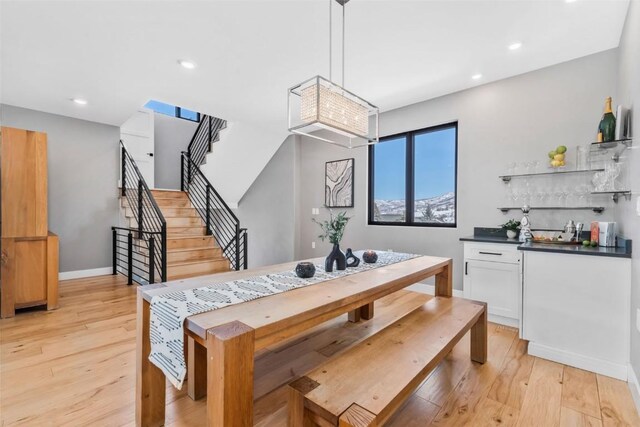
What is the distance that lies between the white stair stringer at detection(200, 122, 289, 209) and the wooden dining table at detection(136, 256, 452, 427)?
3481 mm

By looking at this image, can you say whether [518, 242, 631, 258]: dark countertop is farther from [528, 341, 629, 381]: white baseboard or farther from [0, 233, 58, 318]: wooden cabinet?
[0, 233, 58, 318]: wooden cabinet

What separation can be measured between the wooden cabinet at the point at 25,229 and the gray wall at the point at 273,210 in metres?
3.26

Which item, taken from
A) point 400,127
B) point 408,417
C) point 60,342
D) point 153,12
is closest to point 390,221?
point 400,127

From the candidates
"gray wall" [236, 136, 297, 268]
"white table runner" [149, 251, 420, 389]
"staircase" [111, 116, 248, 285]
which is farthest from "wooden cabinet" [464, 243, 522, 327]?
"gray wall" [236, 136, 297, 268]

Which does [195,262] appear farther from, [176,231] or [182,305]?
[182,305]

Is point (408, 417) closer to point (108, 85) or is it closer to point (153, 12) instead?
point (153, 12)

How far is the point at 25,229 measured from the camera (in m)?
2.99

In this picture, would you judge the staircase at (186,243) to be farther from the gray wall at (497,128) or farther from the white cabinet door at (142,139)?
the gray wall at (497,128)

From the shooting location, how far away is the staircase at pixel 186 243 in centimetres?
418

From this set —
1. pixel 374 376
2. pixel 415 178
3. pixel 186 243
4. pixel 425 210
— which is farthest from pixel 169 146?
pixel 374 376

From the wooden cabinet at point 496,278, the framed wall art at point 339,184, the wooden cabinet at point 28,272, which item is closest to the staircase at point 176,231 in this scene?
the wooden cabinet at point 28,272

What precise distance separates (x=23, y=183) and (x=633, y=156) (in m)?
5.20

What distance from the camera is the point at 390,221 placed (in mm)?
4266

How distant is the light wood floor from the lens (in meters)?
1.57
